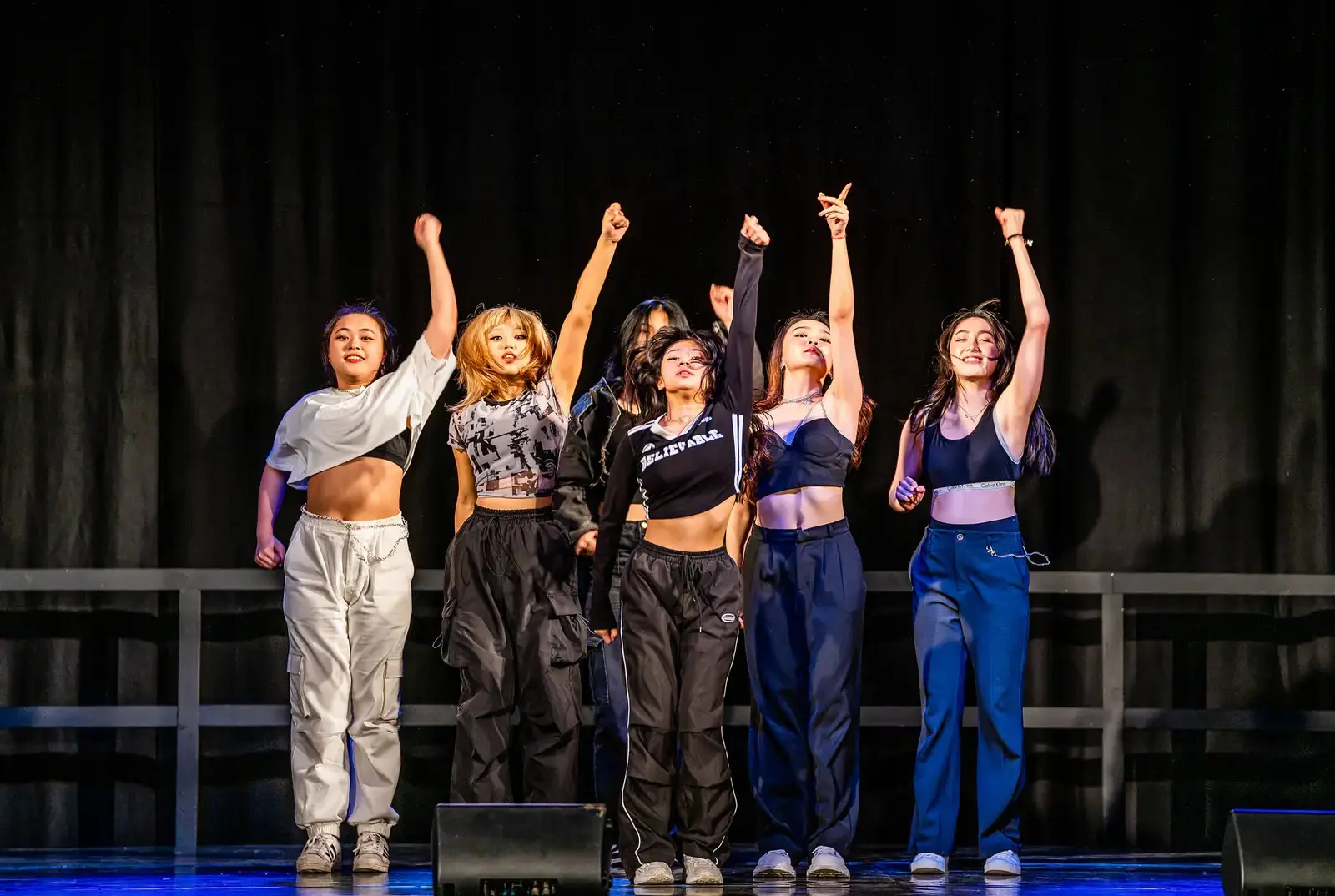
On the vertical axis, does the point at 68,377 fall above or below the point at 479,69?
below

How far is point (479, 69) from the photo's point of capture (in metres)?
6.56

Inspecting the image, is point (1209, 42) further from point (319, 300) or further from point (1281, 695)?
point (319, 300)

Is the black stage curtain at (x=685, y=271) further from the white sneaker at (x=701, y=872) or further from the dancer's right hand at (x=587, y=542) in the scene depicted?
the white sneaker at (x=701, y=872)

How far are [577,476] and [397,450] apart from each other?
0.62m

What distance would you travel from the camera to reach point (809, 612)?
17.9 ft

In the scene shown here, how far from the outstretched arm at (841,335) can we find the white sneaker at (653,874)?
1566 millimetres

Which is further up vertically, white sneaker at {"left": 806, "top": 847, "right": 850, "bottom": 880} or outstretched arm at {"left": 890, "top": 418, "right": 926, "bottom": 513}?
outstretched arm at {"left": 890, "top": 418, "right": 926, "bottom": 513}

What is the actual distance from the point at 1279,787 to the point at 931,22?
10.7 feet

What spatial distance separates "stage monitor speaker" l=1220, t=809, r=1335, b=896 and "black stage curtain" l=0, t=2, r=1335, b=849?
2356mm

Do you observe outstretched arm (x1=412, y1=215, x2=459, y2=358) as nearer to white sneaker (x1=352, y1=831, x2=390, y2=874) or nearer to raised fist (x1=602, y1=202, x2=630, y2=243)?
raised fist (x1=602, y1=202, x2=630, y2=243)

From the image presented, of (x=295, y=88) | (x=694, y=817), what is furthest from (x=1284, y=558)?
(x=295, y=88)

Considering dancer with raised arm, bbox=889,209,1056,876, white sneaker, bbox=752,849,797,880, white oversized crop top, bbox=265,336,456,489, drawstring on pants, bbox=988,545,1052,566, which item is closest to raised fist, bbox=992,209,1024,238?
dancer with raised arm, bbox=889,209,1056,876

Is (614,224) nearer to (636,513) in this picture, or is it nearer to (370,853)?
(636,513)

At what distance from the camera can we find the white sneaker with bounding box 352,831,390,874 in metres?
5.45
